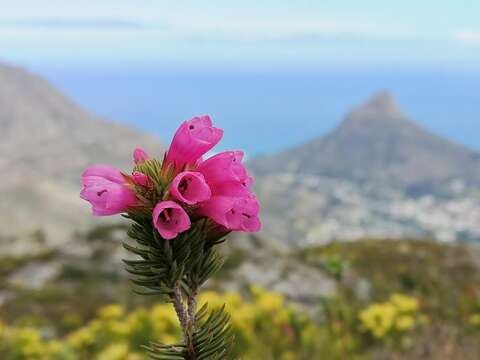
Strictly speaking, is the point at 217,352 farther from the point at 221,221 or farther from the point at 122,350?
the point at 122,350

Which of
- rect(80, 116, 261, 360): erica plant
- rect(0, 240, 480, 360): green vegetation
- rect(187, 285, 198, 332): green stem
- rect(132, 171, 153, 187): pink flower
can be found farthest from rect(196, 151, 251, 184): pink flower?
rect(0, 240, 480, 360): green vegetation

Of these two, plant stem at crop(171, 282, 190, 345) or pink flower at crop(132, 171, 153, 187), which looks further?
pink flower at crop(132, 171, 153, 187)

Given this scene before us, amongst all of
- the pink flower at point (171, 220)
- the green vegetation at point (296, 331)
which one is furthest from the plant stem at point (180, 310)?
the green vegetation at point (296, 331)

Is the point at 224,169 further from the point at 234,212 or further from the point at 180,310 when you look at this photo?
the point at 180,310

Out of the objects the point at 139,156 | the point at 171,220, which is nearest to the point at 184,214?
the point at 171,220

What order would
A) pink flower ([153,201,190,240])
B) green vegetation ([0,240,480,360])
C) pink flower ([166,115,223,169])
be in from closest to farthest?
pink flower ([153,201,190,240])
pink flower ([166,115,223,169])
green vegetation ([0,240,480,360])

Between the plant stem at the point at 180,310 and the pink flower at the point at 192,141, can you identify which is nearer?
the plant stem at the point at 180,310

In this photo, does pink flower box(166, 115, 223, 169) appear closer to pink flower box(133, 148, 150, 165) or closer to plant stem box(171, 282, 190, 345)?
pink flower box(133, 148, 150, 165)

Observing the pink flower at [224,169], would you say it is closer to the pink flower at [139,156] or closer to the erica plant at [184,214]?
the erica plant at [184,214]
